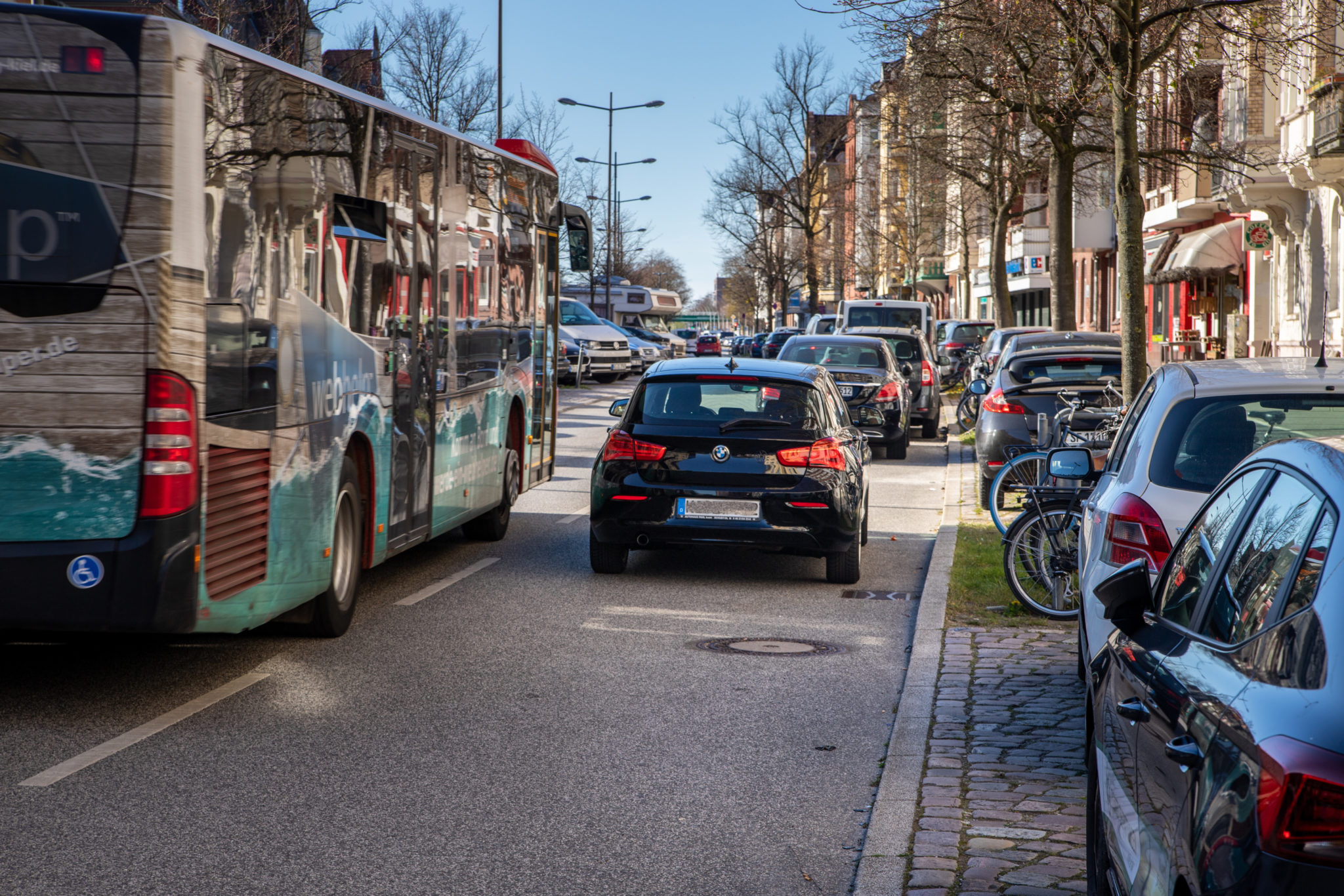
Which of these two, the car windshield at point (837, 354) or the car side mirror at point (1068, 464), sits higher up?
the car windshield at point (837, 354)

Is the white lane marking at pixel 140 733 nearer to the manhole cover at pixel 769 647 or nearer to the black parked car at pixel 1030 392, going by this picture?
the manhole cover at pixel 769 647

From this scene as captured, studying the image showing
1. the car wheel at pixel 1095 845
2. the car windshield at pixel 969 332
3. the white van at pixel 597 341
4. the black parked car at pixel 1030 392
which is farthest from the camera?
the white van at pixel 597 341

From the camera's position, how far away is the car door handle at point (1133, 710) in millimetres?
3439

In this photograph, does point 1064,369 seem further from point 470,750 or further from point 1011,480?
point 470,750

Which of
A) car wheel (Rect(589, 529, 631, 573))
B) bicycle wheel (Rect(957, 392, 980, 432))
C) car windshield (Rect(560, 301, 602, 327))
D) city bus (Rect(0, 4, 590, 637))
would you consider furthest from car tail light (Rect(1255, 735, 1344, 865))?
car windshield (Rect(560, 301, 602, 327))

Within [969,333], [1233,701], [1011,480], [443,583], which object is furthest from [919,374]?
[1233,701]

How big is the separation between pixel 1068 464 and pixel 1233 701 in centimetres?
552

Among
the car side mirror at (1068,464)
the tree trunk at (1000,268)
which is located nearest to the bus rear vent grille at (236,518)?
the car side mirror at (1068,464)

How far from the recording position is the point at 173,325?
656 centimetres

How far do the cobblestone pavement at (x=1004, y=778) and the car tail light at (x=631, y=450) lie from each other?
284cm

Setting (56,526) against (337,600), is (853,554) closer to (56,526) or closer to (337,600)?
(337,600)

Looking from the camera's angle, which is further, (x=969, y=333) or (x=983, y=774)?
(x=969, y=333)

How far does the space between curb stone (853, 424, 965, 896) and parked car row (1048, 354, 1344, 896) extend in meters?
0.76

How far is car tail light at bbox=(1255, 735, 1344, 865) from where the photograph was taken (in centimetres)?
231
